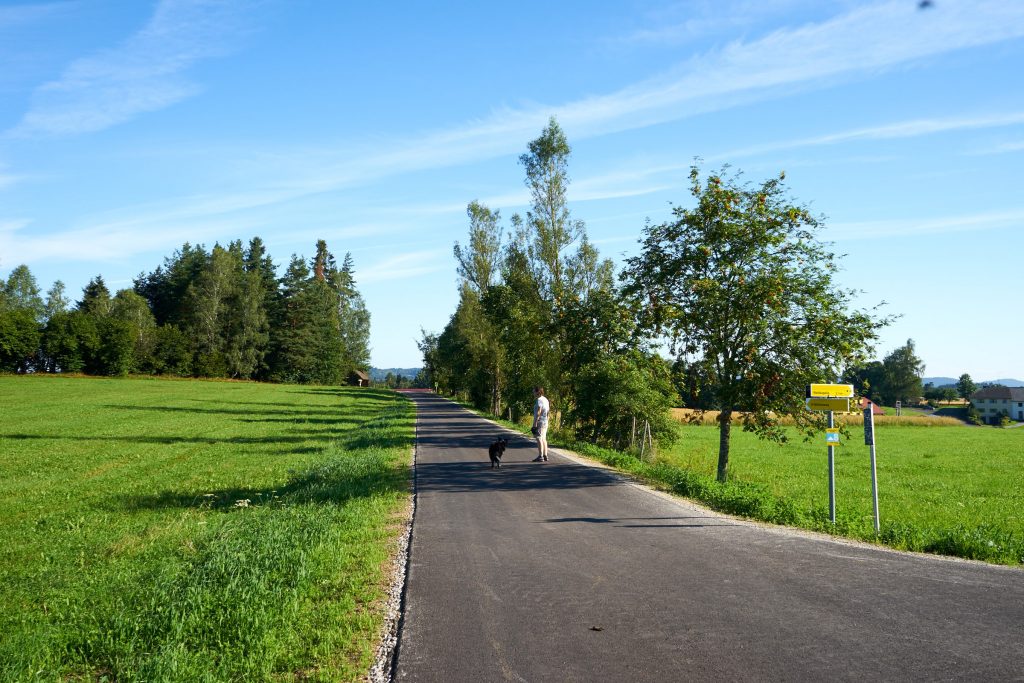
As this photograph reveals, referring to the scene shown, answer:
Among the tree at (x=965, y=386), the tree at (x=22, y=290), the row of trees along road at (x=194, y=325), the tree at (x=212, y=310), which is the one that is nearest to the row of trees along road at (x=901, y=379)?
the tree at (x=965, y=386)

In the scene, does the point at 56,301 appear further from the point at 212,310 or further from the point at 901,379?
the point at 901,379

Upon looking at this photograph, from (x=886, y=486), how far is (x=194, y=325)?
92544 mm

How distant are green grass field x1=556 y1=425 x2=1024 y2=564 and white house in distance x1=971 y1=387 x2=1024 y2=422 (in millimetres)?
94197

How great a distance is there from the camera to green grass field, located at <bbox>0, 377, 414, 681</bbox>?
550cm

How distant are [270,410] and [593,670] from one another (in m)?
46.3

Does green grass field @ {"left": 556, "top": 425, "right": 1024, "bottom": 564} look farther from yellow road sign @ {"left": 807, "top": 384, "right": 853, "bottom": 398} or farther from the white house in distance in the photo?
the white house in distance

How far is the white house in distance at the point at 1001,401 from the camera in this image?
12762cm

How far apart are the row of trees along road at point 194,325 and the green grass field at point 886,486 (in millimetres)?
69156

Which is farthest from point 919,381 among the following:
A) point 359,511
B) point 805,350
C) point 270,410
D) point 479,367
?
point 359,511

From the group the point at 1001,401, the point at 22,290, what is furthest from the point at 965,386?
the point at 22,290

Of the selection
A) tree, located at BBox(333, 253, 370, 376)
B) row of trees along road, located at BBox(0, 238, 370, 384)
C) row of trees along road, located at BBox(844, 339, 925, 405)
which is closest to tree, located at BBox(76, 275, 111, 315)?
row of trees along road, located at BBox(0, 238, 370, 384)

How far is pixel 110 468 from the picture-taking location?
19.4m

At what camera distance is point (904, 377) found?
137m

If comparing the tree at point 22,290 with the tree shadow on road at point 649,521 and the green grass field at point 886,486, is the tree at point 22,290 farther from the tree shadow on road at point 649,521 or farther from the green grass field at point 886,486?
the tree shadow on road at point 649,521
